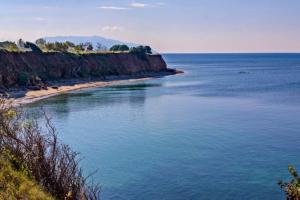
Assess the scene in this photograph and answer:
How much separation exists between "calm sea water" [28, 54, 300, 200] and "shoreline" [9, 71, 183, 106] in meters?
3.93

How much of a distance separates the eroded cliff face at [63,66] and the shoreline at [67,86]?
10.3 feet

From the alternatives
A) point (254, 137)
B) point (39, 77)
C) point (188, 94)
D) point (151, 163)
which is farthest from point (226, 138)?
point (39, 77)

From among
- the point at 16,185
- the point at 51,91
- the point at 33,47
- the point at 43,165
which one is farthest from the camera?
the point at 33,47

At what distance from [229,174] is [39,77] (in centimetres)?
8223

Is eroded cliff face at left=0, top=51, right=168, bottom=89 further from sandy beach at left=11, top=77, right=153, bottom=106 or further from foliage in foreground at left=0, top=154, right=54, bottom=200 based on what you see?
foliage in foreground at left=0, top=154, right=54, bottom=200

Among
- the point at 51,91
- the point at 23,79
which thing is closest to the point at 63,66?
the point at 23,79

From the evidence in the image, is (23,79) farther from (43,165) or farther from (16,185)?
(16,185)

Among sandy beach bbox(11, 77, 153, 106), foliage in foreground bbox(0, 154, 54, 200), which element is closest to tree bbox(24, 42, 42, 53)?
sandy beach bbox(11, 77, 153, 106)

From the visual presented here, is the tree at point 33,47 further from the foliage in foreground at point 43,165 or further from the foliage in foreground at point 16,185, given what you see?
the foliage in foreground at point 16,185

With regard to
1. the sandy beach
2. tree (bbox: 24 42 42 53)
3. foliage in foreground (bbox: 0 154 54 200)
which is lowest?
the sandy beach

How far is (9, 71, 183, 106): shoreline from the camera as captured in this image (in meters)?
83.9

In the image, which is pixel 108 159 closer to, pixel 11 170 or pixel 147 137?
pixel 147 137

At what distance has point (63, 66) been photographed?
405ft

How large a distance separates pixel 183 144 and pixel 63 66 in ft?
270
